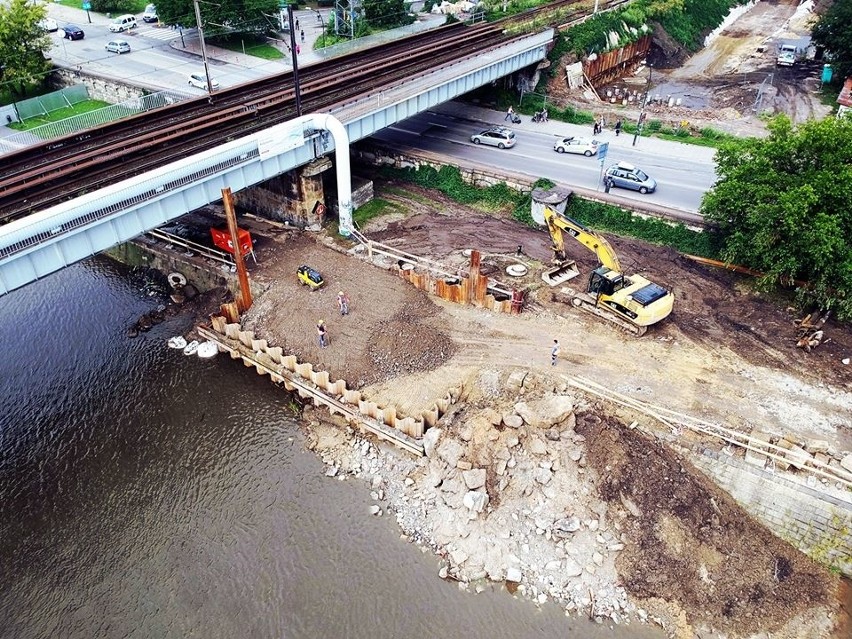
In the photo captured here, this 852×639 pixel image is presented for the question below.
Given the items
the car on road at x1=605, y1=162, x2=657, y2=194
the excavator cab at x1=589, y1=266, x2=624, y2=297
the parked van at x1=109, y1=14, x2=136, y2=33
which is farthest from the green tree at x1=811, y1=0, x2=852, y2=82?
the parked van at x1=109, y1=14, x2=136, y2=33

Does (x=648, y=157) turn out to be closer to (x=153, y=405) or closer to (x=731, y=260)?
(x=731, y=260)

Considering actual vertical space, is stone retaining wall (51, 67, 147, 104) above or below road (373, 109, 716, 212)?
below

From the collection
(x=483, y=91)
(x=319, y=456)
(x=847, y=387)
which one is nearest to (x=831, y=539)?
(x=847, y=387)

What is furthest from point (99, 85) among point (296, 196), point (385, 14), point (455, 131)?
point (455, 131)

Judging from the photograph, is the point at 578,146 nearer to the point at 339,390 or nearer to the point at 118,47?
the point at 339,390

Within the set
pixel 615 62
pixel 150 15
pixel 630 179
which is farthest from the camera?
pixel 150 15

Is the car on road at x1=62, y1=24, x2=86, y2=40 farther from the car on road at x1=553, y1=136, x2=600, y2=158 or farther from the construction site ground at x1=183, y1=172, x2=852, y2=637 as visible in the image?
the car on road at x1=553, y1=136, x2=600, y2=158

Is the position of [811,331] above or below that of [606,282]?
below
